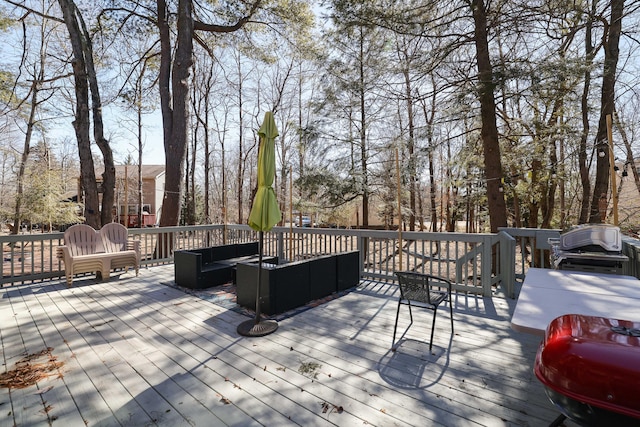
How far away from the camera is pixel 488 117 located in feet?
21.6

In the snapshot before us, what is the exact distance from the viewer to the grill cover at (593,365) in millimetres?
1078

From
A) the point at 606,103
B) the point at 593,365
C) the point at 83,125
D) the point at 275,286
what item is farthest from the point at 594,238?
the point at 83,125

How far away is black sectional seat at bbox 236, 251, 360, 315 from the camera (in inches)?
147

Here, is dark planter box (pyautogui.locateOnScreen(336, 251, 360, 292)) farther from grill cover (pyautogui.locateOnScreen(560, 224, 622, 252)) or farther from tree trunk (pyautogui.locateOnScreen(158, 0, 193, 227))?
tree trunk (pyautogui.locateOnScreen(158, 0, 193, 227))

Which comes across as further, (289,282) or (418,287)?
(289,282)

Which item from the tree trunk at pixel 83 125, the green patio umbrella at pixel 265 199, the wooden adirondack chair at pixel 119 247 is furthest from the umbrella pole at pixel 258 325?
the tree trunk at pixel 83 125

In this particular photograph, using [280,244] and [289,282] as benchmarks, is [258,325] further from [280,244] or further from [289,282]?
[280,244]

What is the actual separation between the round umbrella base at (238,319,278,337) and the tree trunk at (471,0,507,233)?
5566mm

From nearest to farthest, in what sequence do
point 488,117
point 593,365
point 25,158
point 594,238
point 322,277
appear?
point 593,365 < point 594,238 < point 322,277 < point 488,117 < point 25,158

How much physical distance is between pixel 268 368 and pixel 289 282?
4.68 ft

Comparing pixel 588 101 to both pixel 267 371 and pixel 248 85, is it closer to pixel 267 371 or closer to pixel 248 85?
pixel 267 371

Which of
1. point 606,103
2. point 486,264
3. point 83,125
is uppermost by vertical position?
point 606,103

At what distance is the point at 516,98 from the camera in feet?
20.6

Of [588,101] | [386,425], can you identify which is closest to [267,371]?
[386,425]
